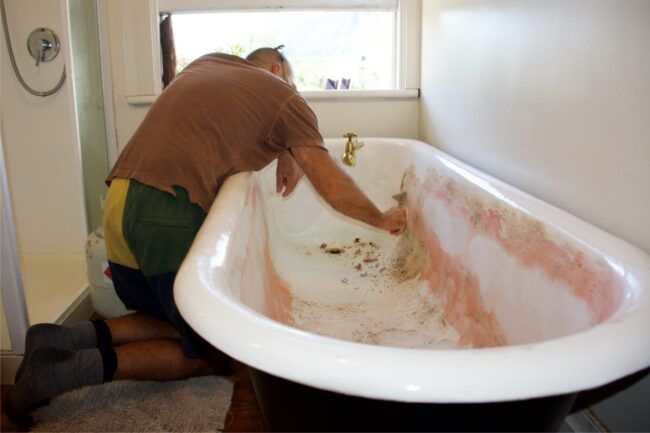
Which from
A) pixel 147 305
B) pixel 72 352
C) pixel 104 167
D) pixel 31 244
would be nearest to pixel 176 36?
pixel 104 167

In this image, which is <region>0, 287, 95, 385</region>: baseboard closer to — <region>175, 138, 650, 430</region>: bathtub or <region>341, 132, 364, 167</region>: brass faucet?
<region>175, 138, 650, 430</region>: bathtub

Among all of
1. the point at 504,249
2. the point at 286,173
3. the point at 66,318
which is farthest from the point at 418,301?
the point at 66,318

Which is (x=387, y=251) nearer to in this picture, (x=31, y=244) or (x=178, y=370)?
(x=178, y=370)

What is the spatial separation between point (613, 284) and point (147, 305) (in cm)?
122

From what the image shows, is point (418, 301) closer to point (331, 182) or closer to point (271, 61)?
point (331, 182)

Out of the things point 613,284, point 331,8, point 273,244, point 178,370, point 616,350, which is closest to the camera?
point 616,350

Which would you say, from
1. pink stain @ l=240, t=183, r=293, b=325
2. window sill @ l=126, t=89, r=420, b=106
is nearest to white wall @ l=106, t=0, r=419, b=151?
window sill @ l=126, t=89, r=420, b=106

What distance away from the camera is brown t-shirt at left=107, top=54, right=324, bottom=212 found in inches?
55.1

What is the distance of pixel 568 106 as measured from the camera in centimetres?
136

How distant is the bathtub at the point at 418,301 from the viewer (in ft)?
2.05

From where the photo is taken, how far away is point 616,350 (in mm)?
667

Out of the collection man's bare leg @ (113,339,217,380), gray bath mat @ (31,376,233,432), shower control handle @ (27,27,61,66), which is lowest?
gray bath mat @ (31,376,233,432)

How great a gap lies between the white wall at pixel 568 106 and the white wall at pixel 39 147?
5.62ft

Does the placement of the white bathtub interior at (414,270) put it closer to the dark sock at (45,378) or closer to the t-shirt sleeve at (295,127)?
the t-shirt sleeve at (295,127)
